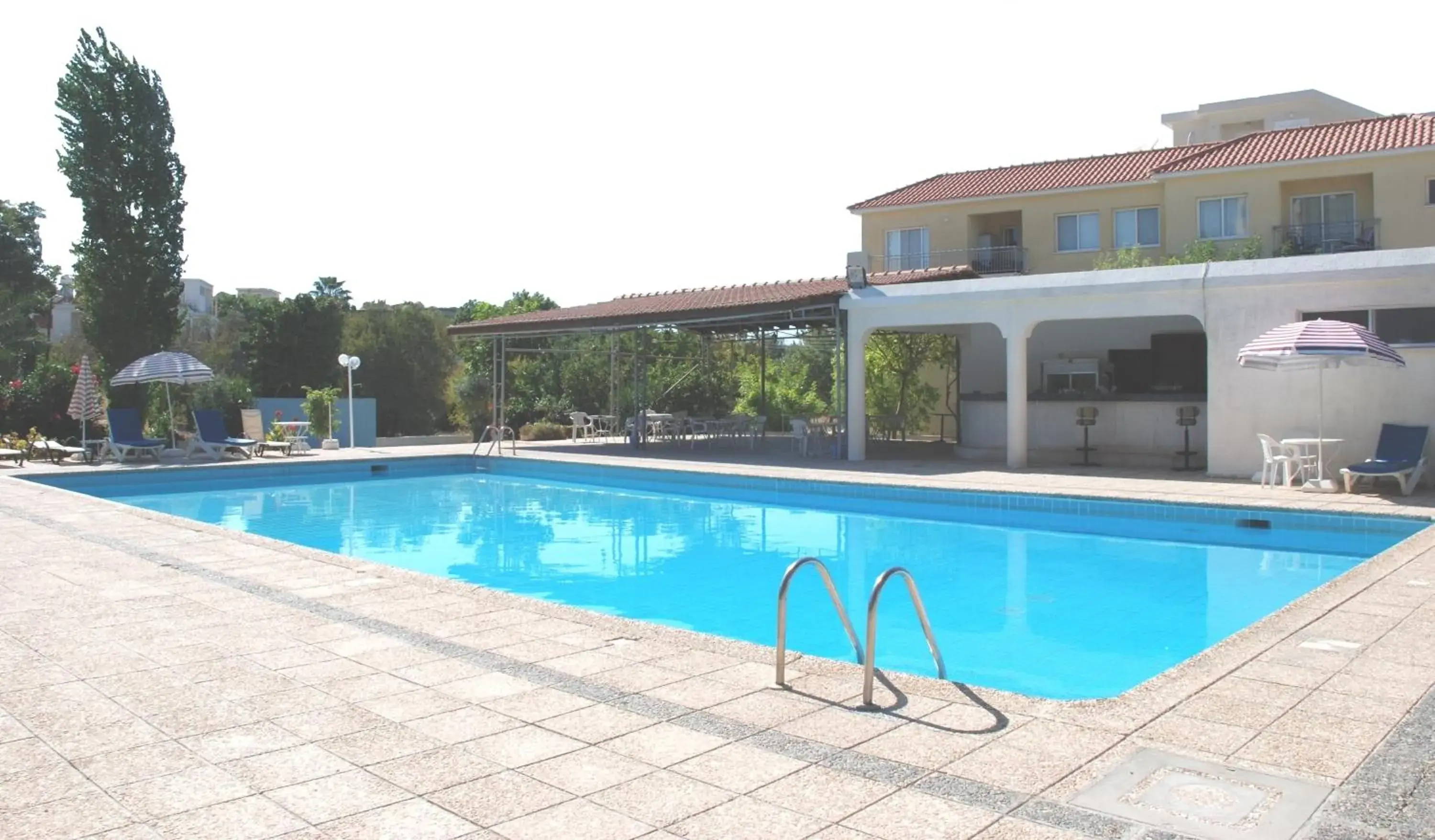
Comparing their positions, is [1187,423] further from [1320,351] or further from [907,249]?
[907,249]

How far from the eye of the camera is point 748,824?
319 centimetres

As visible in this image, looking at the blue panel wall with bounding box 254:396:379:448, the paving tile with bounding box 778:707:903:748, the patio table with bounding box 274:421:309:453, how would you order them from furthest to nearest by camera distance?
the blue panel wall with bounding box 254:396:379:448, the patio table with bounding box 274:421:309:453, the paving tile with bounding box 778:707:903:748

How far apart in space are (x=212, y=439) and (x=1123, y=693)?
18467mm

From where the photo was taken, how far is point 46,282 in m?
40.2

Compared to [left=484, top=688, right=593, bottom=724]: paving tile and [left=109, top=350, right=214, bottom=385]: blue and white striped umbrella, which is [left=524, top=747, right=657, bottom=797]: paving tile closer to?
[left=484, top=688, right=593, bottom=724]: paving tile

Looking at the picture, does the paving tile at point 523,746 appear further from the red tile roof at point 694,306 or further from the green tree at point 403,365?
the green tree at point 403,365

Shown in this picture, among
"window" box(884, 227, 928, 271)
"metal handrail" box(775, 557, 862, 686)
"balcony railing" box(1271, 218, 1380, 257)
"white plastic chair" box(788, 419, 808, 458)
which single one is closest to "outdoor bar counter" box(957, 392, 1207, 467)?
"white plastic chair" box(788, 419, 808, 458)

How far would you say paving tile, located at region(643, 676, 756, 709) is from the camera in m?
4.46

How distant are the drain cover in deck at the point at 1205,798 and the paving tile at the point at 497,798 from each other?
68.6 inches

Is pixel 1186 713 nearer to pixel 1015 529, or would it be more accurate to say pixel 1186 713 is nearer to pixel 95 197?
pixel 1015 529

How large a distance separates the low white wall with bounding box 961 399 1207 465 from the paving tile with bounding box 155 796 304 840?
14.8m

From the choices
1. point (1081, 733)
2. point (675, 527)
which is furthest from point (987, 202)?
point (1081, 733)

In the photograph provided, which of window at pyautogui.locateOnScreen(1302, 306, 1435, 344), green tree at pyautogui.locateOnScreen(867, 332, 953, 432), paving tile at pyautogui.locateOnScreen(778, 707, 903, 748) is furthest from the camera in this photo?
green tree at pyautogui.locateOnScreen(867, 332, 953, 432)

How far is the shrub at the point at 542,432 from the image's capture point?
1008 inches
